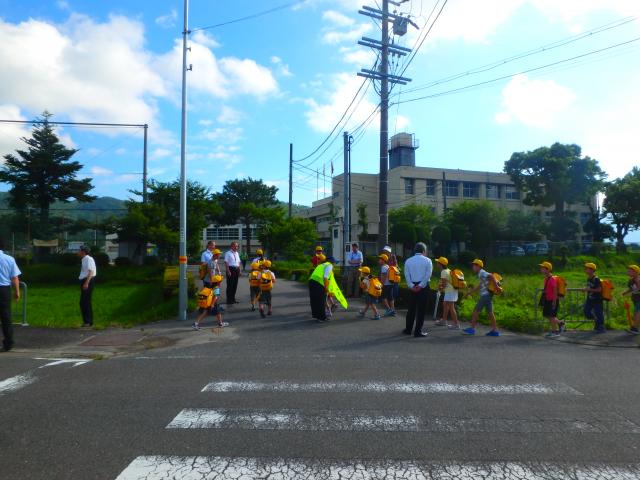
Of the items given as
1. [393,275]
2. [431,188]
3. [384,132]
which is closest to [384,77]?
[384,132]

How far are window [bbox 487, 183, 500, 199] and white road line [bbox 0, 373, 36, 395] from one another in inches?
2585

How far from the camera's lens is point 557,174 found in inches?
1978

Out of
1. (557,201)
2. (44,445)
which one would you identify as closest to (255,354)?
(44,445)

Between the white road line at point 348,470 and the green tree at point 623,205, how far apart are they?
57362 millimetres

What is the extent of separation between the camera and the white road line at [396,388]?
575 cm

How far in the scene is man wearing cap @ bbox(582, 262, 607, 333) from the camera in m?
10.7

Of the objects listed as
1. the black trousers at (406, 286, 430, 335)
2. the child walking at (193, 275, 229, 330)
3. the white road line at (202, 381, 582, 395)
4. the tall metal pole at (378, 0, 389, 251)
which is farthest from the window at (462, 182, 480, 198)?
the white road line at (202, 381, 582, 395)

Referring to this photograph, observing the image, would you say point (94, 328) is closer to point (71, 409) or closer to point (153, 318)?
point (153, 318)

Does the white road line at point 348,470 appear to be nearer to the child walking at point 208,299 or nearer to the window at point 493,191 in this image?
the child walking at point 208,299

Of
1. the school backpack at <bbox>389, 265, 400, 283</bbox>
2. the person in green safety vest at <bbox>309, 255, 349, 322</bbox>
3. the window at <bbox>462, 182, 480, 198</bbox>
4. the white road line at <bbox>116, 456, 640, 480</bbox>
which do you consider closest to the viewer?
the white road line at <bbox>116, 456, 640, 480</bbox>

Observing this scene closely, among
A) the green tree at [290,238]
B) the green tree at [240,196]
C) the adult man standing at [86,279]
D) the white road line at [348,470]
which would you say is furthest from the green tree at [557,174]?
the white road line at [348,470]

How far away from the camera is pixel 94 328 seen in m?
11.0

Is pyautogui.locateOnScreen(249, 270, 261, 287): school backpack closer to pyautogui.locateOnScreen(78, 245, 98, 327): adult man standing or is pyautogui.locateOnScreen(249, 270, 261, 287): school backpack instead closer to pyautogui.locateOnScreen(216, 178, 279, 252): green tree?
pyautogui.locateOnScreen(78, 245, 98, 327): adult man standing

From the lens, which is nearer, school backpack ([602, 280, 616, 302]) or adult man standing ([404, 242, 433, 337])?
adult man standing ([404, 242, 433, 337])
